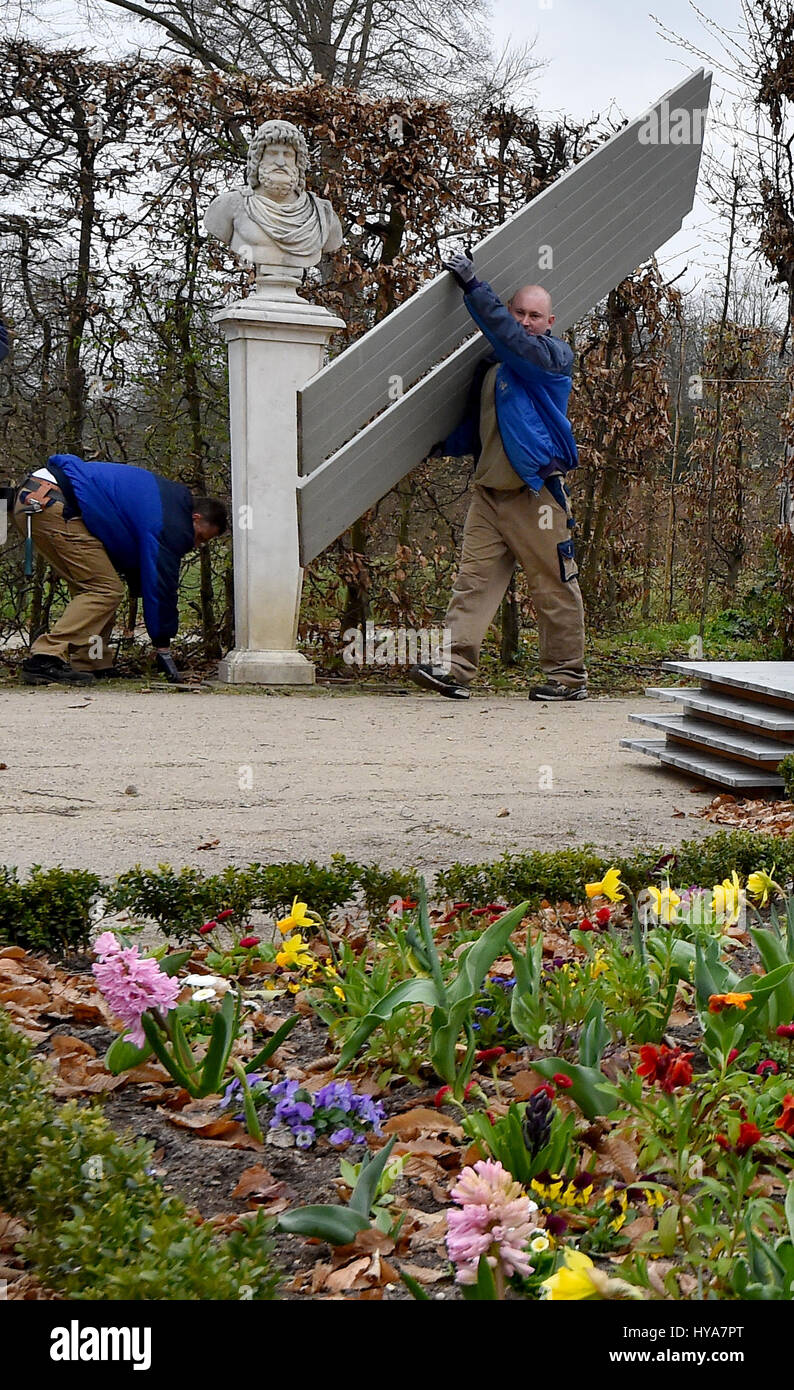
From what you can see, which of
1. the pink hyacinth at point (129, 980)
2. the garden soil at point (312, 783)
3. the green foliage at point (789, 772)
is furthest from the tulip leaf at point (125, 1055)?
the green foliage at point (789, 772)

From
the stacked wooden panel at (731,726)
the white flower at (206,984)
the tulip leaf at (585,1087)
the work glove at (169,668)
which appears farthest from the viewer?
the work glove at (169,668)

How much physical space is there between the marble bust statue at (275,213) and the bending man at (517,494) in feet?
3.36

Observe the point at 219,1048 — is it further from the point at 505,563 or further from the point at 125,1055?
the point at 505,563

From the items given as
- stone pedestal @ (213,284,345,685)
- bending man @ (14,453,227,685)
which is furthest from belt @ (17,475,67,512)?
stone pedestal @ (213,284,345,685)

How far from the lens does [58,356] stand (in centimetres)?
881

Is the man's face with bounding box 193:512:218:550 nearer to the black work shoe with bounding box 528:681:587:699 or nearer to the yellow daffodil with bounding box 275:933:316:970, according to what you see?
the black work shoe with bounding box 528:681:587:699

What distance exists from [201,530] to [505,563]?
69.1 inches

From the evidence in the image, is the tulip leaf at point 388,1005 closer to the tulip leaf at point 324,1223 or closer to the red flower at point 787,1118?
the tulip leaf at point 324,1223

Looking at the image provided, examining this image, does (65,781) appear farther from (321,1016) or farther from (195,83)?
(195,83)

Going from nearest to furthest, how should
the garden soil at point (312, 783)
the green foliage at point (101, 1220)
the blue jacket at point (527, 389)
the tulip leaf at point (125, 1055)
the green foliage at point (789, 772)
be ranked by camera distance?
1. the green foliage at point (101, 1220)
2. the tulip leaf at point (125, 1055)
3. the garden soil at point (312, 783)
4. the green foliage at point (789, 772)
5. the blue jacket at point (527, 389)

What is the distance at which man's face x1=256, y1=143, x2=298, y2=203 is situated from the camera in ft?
27.3

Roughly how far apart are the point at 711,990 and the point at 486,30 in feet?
64.2

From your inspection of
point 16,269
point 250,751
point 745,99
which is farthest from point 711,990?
point 745,99

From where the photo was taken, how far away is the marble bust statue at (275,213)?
8.34 metres
